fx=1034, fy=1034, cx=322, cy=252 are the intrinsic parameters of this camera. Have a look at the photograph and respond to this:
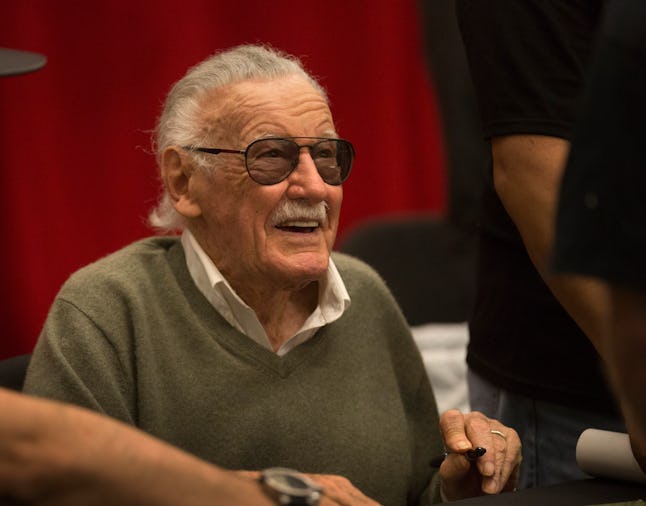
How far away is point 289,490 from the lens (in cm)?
103

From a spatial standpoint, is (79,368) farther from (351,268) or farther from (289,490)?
(289,490)

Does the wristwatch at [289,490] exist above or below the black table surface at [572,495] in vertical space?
above

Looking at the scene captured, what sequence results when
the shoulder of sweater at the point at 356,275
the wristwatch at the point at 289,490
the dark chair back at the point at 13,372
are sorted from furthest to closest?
the shoulder of sweater at the point at 356,275
the dark chair back at the point at 13,372
the wristwatch at the point at 289,490

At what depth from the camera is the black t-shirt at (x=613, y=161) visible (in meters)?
0.89

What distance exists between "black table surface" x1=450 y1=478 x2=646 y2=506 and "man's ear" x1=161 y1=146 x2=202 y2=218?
2.66 feet

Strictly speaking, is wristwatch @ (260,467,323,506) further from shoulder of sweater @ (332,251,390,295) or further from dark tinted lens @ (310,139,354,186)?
shoulder of sweater @ (332,251,390,295)

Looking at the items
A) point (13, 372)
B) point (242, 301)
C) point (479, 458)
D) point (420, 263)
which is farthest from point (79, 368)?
point (420, 263)

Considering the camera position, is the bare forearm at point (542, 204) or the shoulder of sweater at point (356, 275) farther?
the shoulder of sweater at point (356, 275)

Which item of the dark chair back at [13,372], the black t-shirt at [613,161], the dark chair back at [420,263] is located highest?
the black t-shirt at [613,161]

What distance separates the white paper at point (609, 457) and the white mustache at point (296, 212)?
0.63 m

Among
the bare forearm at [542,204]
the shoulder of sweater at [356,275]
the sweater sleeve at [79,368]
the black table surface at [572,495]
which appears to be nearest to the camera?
the black table surface at [572,495]

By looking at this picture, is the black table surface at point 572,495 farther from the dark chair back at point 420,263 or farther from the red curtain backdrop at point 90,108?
the dark chair back at point 420,263

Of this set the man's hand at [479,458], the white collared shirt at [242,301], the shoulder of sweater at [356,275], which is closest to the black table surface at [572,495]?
the man's hand at [479,458]

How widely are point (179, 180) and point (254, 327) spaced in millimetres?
334
